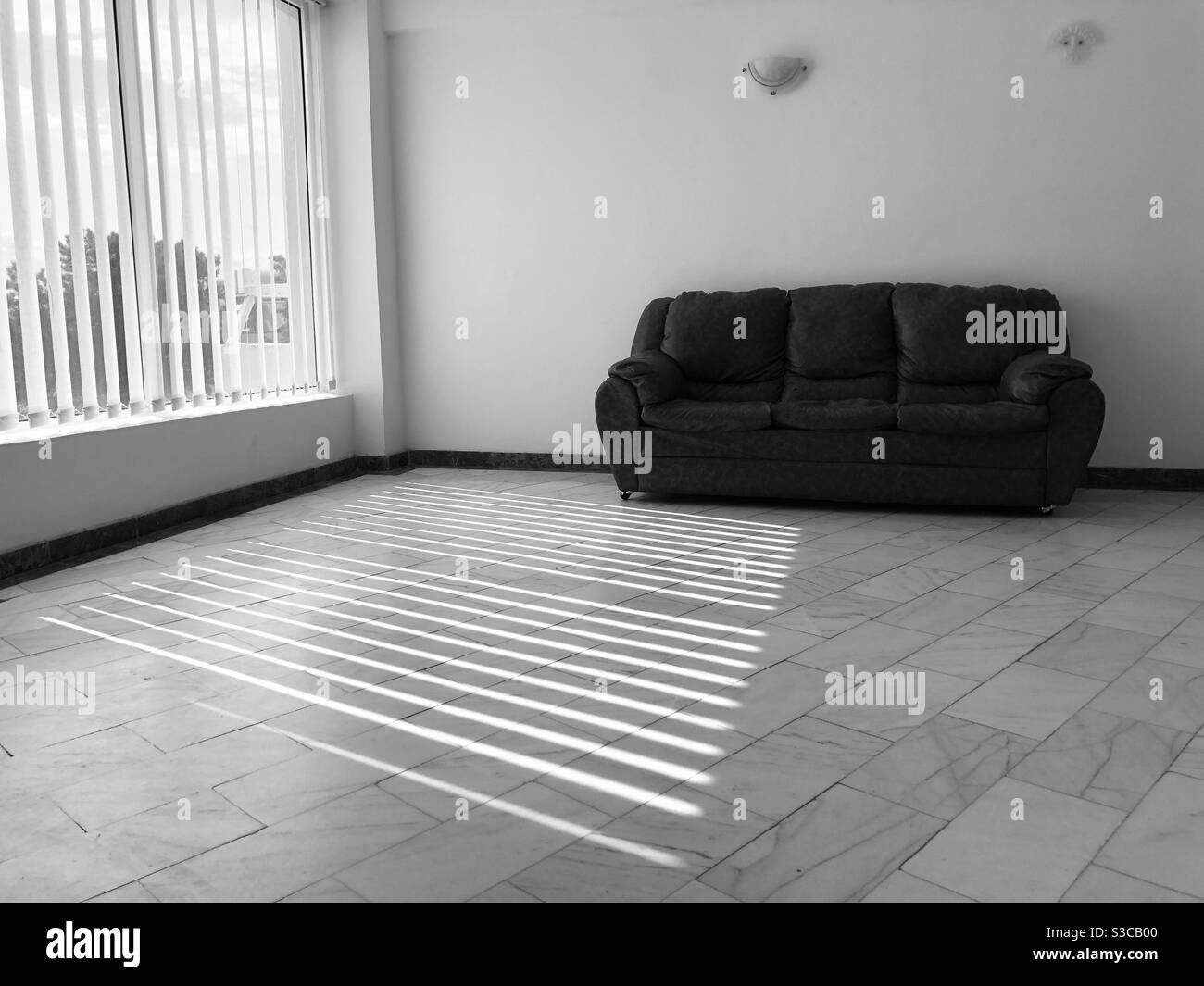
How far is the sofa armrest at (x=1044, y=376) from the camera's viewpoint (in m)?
4.80

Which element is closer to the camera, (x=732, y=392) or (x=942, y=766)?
(x=942, y=766)

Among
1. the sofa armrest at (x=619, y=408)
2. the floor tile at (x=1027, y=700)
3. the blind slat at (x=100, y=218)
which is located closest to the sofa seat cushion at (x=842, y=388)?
the sofa armrest at (x=619, y=408)

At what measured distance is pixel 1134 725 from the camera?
2543mm

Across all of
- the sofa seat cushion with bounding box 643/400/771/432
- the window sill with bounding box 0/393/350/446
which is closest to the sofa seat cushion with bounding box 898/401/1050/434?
the sofa seat cushion with bounding box 643/400/771/432

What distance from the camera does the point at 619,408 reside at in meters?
5.41

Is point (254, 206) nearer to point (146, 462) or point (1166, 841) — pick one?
point (146, 462)

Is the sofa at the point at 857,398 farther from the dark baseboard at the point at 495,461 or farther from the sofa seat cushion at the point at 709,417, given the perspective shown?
the dark baseboard at the point at 495,461

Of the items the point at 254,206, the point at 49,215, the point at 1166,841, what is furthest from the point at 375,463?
the point at 1166,841

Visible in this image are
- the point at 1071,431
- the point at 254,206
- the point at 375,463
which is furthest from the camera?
the point at 375,463

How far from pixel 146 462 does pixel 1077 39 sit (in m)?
5.11

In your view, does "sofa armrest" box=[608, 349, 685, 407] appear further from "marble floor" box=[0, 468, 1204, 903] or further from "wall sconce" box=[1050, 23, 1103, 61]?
"wall sconce" box=[1050, 23, 1103, 61]

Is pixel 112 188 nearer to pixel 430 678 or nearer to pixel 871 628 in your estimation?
pixel 430 678

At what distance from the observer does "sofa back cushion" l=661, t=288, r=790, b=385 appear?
18.8 ft
